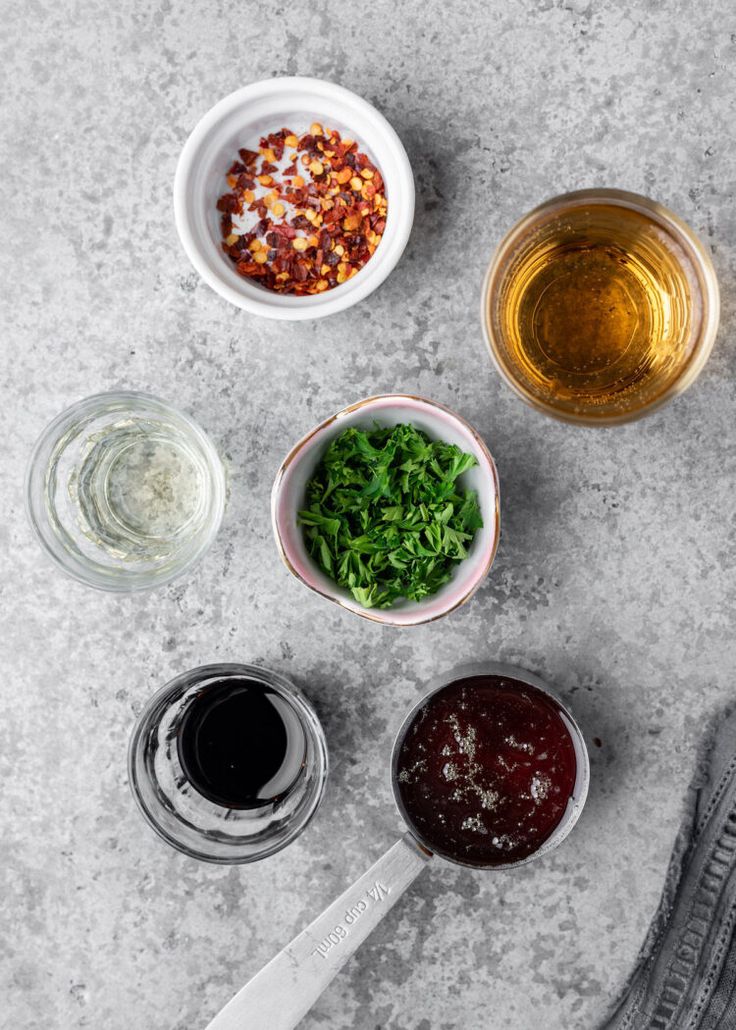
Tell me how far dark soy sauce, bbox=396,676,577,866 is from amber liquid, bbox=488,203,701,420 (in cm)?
41

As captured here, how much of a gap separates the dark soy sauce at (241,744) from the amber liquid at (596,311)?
1.88 ft

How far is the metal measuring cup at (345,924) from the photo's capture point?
3.71 feet

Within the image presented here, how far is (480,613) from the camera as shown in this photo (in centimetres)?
124

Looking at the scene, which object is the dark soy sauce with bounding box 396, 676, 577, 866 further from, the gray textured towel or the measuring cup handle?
the gray textured towel

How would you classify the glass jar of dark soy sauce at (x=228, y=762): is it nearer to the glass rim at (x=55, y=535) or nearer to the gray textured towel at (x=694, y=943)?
the glass rim at (x=55, y=535)


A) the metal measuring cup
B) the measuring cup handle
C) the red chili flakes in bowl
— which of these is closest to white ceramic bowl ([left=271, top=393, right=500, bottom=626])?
the metal measuring cup

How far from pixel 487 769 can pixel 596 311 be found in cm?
64

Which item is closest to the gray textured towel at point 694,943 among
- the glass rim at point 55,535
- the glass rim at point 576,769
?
the glass rim at point 576,769

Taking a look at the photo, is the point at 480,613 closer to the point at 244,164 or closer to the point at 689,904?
the point at 689,904

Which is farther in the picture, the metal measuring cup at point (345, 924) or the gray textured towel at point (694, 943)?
the gray textured towel at point (694, 943)

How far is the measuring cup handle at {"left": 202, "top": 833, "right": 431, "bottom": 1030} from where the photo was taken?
1.14 meters

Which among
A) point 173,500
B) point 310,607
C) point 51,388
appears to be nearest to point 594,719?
point 310,607

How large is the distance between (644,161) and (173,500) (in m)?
0.84

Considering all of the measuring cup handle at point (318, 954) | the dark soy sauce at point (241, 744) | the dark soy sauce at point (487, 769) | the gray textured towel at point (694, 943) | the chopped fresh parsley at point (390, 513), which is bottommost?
the gray textured towel at point (694, 943)
